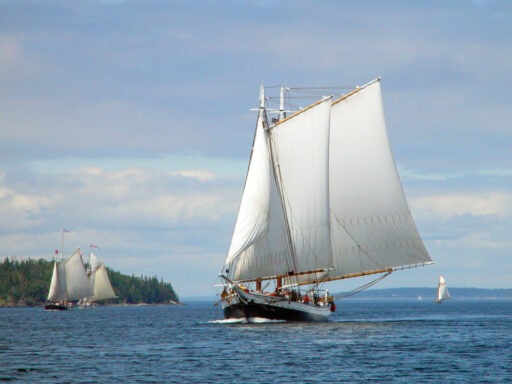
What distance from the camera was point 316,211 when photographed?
87.1 m

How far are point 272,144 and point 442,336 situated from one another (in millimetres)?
26316

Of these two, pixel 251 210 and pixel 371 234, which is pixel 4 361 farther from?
pixel 371 234

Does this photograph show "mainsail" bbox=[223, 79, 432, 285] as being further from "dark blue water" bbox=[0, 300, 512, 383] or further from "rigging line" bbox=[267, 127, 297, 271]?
"dark blue water" bbox=[0, 300, 512, 383]

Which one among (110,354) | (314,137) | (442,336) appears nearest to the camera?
(110,354)

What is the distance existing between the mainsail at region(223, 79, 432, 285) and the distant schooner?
105mm

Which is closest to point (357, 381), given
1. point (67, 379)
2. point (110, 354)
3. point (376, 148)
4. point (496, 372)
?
point (496, 372)

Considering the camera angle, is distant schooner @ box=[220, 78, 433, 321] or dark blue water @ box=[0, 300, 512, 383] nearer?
dark blue water @ box=[0, 300, 512, 383]

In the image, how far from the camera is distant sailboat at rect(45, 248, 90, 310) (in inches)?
7633

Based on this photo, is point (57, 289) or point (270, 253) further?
point (57, 289)

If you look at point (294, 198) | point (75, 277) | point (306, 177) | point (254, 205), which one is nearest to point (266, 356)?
point (254, 205)

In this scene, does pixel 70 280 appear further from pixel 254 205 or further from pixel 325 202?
pixel 325 202

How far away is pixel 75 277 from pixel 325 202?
12005cm

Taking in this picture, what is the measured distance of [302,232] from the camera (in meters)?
87.5

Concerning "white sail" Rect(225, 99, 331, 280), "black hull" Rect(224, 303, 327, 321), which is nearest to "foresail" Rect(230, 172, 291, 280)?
"white sail" Rect(225, 99, 331, 280)
